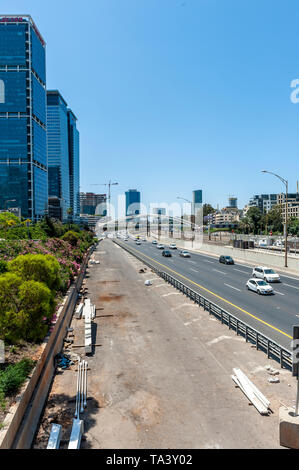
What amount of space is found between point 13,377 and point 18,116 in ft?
518

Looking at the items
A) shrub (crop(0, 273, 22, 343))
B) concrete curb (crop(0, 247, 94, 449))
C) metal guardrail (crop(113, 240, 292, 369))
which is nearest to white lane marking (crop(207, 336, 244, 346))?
metal guardrail (crop(113, 240, 292, 369))

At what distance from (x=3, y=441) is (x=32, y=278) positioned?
6.66 meters

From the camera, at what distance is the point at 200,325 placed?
20.0m

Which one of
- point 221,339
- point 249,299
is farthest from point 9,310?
point 249,299

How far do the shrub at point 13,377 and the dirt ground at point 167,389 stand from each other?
1.54 meters

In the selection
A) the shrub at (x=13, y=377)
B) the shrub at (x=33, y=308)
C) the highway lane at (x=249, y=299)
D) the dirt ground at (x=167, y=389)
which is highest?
the shrub at (x=33, y=308)

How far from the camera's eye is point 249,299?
26.3 metres

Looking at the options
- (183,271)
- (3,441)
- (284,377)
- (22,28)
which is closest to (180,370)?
(284,377)

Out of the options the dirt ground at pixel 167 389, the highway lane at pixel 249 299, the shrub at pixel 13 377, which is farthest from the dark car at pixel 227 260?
the shrub at pixel 13 377

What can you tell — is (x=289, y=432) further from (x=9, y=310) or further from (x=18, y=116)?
(x=18, y=116)

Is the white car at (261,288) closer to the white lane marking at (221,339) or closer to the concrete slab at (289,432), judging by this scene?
the white lane marking at (221,339)

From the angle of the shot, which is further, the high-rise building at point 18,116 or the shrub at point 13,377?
the high-rise building at point 18,116

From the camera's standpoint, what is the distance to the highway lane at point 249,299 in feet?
62.8

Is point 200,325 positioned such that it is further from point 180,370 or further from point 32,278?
point 32,278
